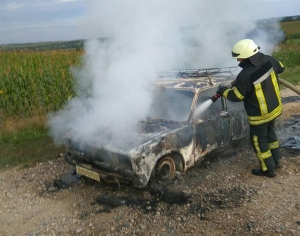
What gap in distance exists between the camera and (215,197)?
4.28m

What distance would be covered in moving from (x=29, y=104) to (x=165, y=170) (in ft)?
17.8

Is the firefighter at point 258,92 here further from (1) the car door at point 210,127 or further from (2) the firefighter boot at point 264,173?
(1) the car door at point 210,127

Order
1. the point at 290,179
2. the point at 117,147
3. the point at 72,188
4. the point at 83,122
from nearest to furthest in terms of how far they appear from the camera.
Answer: the point at 117,147 → the point at 290,179 → the point at 72,188 → the point at 83,122

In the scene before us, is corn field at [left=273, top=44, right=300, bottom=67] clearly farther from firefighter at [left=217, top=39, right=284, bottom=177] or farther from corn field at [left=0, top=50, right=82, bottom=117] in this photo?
firefighter at [left=217, top=39, right=284, bottom=177]

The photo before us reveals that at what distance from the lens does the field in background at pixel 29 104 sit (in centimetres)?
671

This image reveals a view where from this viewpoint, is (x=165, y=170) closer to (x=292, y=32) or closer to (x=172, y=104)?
(x=172, y=104)

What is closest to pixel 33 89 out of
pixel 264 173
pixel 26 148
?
pixel 26 148

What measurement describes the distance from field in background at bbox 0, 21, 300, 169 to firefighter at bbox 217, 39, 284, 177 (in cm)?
381

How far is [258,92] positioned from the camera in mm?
4461

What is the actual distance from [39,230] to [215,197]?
88.3 inches

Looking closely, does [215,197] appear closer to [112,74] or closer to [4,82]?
[112,74]

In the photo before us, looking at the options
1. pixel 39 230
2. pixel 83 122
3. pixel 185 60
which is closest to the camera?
pixel 39 230

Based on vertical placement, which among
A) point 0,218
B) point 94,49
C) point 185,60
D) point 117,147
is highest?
point 94,49

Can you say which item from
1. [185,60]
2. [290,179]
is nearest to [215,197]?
[290,179]
